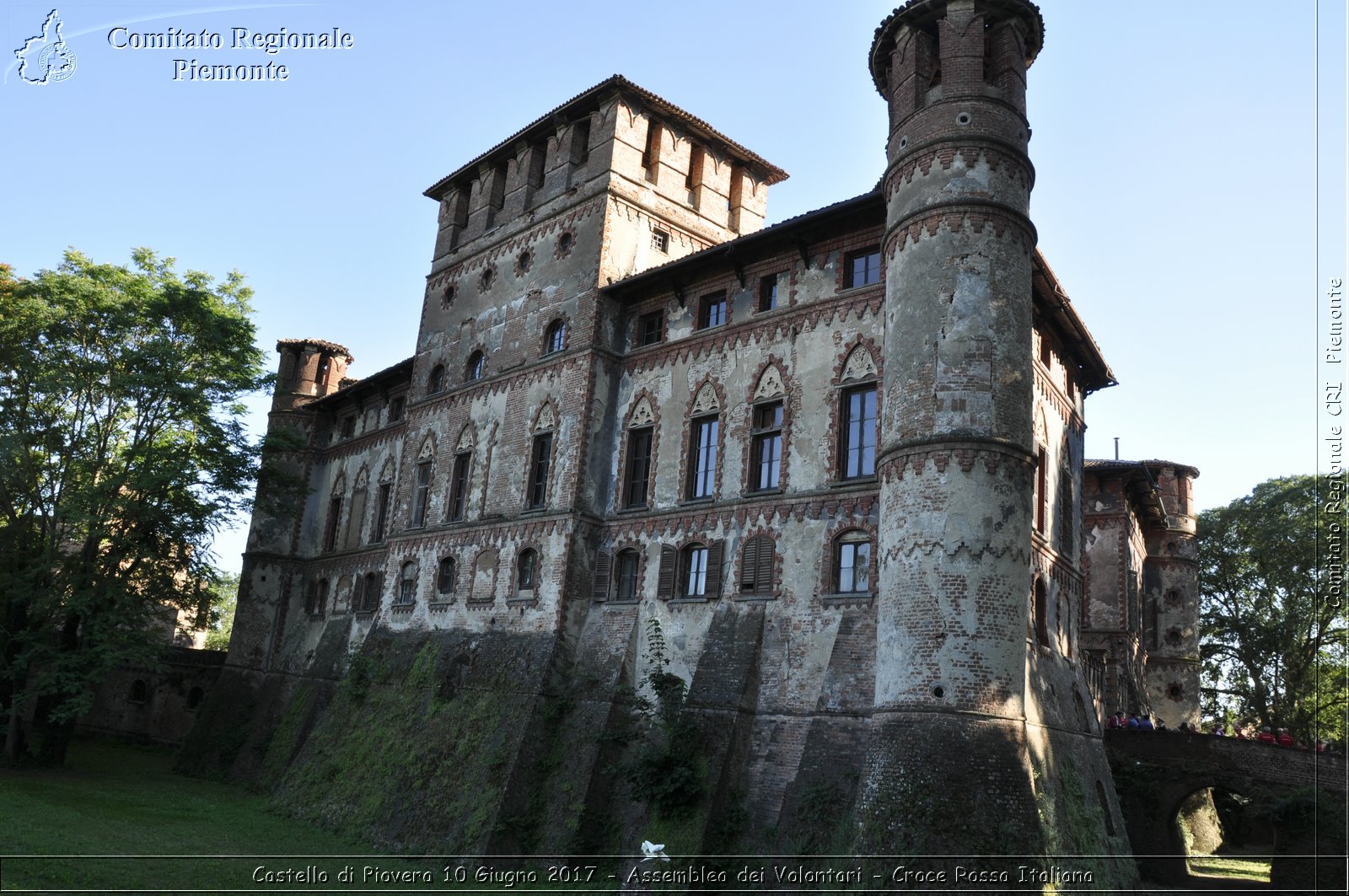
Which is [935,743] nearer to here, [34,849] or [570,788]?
[570,788]

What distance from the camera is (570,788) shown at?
20.9 m

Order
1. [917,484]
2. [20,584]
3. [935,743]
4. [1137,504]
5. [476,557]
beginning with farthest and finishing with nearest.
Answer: [1137,504]
[20,584]
[476,557]
[917,484]
[935,743]

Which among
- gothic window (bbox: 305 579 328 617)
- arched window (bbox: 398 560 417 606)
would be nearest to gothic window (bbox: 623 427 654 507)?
arched window (bbox: 398 560 417 606)

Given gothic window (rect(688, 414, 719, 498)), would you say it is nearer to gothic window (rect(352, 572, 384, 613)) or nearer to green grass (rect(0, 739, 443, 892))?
green grass (rect(0, 739, 443, 892))

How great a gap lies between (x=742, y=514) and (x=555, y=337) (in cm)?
880

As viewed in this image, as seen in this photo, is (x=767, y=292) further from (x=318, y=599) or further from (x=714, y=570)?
(x=318, y=599)

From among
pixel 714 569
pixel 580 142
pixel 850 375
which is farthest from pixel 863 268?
pixel 580 142

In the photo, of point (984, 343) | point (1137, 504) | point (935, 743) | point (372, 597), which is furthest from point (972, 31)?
point (372, 597)

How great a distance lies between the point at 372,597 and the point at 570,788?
584 inches

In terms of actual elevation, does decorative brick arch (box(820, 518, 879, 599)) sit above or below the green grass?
above

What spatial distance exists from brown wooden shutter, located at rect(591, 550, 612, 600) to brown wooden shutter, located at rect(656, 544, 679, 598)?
183 cm

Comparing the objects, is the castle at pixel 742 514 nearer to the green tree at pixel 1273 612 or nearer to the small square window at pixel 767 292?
the small square window at pixel 767 292

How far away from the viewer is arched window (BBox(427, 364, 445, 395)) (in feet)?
104

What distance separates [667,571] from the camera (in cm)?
2272
